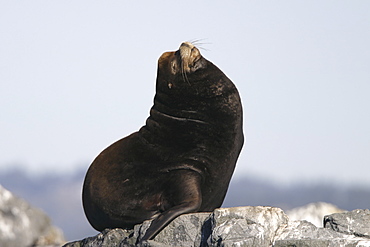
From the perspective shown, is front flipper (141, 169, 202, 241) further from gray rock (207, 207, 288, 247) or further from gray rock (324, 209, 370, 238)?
gray rock (324, 209, 370, 238)

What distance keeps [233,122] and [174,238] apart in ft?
5.89

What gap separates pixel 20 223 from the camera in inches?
477

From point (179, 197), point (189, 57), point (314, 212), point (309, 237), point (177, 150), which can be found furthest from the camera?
point (314, 212)

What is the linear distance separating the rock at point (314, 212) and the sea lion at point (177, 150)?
14.7ft

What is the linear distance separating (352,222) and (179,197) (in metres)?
2.11

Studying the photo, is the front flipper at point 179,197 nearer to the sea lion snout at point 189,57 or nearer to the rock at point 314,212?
Result: the sea lion snout at point 189,57

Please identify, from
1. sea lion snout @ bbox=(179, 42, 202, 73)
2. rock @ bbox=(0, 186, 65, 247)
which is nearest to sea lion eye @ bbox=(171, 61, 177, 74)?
sea lion snout @ bbox=(179, 42, 202, 73)

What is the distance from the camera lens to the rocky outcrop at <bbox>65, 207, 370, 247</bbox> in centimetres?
831

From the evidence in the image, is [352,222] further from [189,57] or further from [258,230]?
[189,57]

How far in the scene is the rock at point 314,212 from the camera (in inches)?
570

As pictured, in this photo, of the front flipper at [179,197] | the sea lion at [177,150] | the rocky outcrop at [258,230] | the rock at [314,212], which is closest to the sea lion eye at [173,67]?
the sea lion at [177,150]

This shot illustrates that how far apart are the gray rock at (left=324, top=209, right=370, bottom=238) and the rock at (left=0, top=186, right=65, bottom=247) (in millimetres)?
5090

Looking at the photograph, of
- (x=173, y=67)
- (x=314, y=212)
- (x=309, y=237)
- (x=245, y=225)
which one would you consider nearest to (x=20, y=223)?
(x=173, y=67)

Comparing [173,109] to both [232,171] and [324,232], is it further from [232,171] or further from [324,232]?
[324,232]
